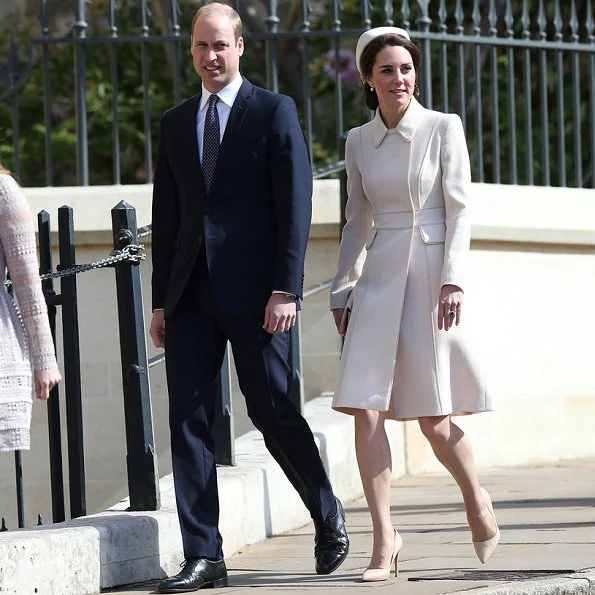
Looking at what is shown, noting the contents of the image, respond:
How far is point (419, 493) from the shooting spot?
28.1 ft

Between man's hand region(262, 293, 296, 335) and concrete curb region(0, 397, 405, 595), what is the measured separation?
832 millimetres

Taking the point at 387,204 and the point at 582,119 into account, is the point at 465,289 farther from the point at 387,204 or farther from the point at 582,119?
the point at 582,119

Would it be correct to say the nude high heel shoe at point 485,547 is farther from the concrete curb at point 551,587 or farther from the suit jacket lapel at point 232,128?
the suit jacket lapel at point 232,128

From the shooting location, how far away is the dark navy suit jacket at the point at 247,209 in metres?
5.86

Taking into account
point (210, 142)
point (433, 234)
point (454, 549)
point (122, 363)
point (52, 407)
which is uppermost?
point (210, 142)

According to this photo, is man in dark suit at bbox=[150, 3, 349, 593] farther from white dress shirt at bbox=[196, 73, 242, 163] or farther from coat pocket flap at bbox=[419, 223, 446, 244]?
coat pocket flap at bbox=[419, 223, 446, 244]

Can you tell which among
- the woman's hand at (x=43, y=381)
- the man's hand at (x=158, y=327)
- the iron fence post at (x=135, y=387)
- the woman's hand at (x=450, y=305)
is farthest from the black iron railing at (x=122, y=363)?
the woman's hand at (x=450, y=305)

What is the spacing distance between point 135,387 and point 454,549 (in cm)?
128

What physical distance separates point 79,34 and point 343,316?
11.8 feet

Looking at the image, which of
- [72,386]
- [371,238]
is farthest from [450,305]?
[72,386]

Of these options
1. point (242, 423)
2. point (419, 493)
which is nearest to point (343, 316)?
point (419, 493)

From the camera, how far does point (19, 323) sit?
17.5 ft

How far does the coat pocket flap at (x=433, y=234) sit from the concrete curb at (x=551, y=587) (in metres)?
1.13

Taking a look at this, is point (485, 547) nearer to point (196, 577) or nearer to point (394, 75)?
point (196, 577)
